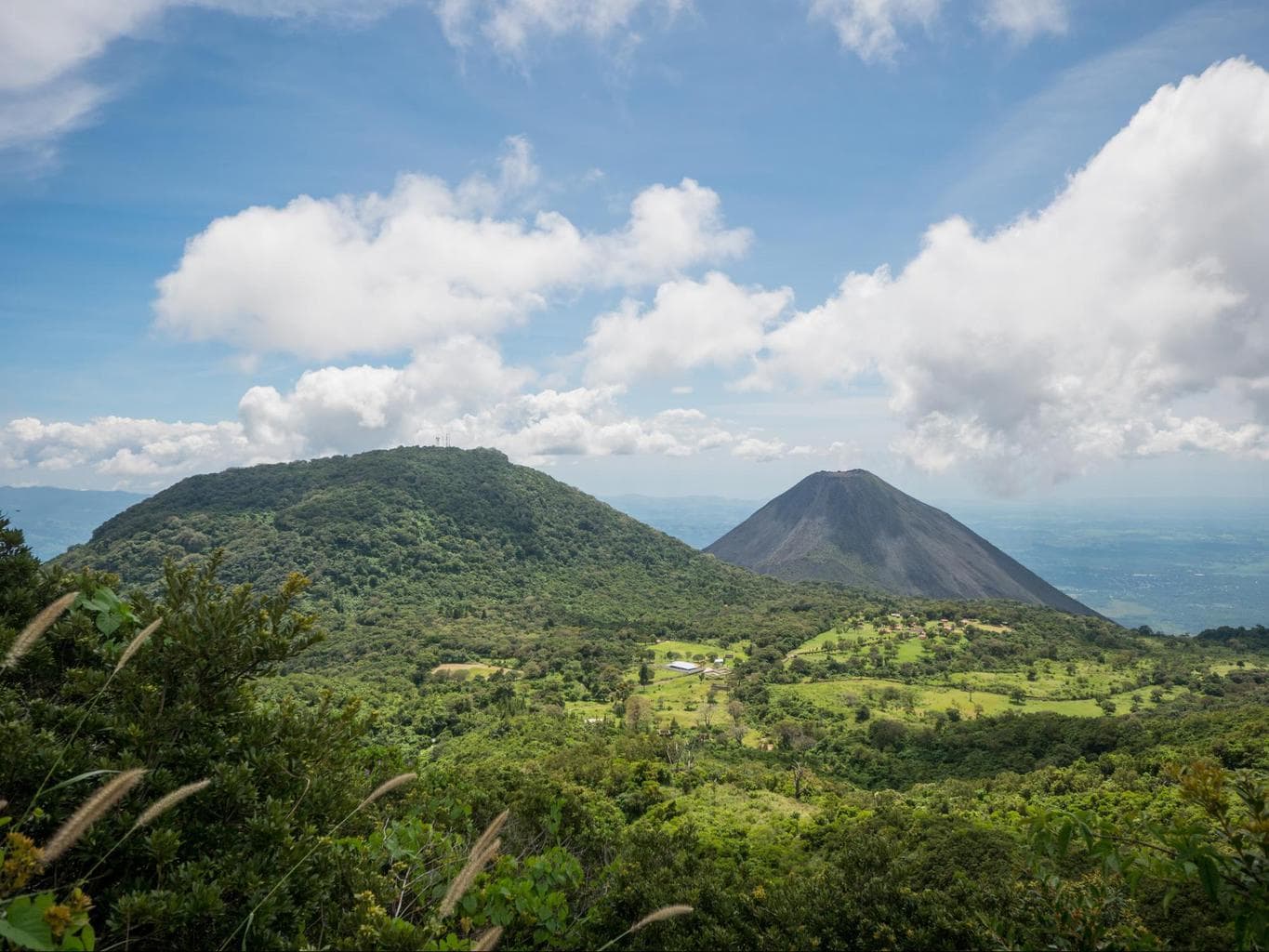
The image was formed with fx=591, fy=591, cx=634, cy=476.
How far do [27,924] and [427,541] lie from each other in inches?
5481

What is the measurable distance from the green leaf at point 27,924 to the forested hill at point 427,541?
107987 mm

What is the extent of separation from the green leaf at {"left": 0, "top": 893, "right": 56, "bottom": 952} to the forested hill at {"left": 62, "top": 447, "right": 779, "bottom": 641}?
354 feet

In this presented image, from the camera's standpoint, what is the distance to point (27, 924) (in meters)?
1.94

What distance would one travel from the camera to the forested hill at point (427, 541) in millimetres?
109375

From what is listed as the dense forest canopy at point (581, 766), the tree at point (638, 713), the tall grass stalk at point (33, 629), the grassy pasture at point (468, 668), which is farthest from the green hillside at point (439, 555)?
the tall grass stalk at point (33, 629)

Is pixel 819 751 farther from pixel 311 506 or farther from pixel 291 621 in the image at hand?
pixel 311 506

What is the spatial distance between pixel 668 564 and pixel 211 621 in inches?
5835

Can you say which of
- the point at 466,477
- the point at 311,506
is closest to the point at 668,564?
the point at 466,477

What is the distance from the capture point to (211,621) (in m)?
4.60

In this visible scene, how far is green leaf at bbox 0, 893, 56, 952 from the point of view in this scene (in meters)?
1.89

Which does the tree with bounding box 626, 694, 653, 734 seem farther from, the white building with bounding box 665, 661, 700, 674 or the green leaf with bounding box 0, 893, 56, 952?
the green leaf with bounding box 0, 893, 56, 952

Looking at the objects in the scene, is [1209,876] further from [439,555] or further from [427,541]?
[427,541]

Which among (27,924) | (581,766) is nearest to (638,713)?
(581,766)

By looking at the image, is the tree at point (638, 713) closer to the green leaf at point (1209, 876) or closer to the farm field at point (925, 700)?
the farm field at point (925, 700)
